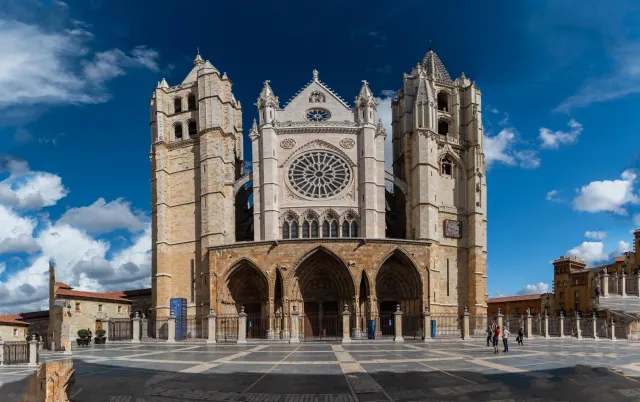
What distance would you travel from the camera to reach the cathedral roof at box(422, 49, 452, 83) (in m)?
41.6

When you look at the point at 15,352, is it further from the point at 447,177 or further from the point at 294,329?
the point at 447,177

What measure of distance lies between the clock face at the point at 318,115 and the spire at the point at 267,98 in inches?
98.0

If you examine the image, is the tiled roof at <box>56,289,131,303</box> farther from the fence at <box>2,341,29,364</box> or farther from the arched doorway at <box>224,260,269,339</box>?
the fence at <box>2,341,29,364</box>

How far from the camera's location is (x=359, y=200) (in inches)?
1375

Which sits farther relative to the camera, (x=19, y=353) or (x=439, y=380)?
(x=19, y=353)

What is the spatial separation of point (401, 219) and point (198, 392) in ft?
96.6

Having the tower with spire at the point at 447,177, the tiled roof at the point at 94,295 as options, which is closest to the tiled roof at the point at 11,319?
the tiled roof at the point at 94,295

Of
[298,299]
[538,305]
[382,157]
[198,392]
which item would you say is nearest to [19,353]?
[198,392]

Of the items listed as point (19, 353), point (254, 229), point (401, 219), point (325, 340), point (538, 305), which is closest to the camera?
point (19, 353)

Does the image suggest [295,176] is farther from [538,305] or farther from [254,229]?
[538,305]

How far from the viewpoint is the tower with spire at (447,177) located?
35.6 meters

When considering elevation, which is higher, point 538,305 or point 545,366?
point 545,366

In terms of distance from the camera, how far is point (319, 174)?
35.5 meters

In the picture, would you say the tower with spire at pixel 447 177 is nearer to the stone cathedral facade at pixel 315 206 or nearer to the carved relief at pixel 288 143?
the stone cathedral facade at pixel 315 206
